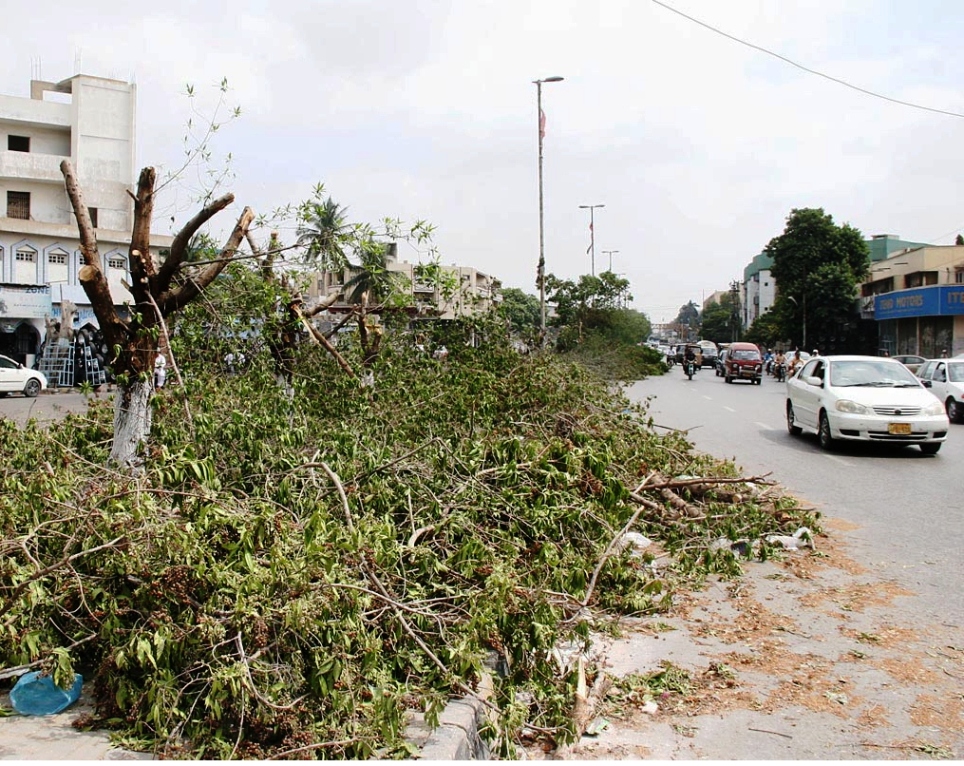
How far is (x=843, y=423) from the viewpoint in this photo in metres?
14.4

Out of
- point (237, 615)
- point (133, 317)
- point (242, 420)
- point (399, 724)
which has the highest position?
point (133, 317)

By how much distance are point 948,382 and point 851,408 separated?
29.7ft

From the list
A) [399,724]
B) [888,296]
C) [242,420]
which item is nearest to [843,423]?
[242,420]

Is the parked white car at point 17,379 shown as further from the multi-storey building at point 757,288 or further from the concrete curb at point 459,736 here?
the multi-storey building at point 757,288

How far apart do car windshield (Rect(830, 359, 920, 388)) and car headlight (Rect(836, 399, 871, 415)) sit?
579 millimetres

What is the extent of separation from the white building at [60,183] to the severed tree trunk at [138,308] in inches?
1354

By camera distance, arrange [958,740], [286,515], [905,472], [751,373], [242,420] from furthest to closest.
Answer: [751,373] → [905,472] → [242,420] → [286,515] → [958,740]

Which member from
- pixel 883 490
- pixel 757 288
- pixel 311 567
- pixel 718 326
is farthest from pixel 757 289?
pixel 311 567

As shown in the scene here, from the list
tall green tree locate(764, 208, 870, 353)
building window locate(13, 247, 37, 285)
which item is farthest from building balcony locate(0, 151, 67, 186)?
tall green tree locate(764, 208, 870, 353)

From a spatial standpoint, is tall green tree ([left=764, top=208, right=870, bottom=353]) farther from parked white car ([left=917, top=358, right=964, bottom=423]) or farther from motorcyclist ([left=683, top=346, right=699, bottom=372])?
parked white car ([left=917, top=358, right=964, bottom=423])

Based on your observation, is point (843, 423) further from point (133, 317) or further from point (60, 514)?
point (60, 514)

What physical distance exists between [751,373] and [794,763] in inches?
1548

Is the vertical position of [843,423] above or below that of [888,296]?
below

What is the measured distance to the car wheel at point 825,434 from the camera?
48.5ft
